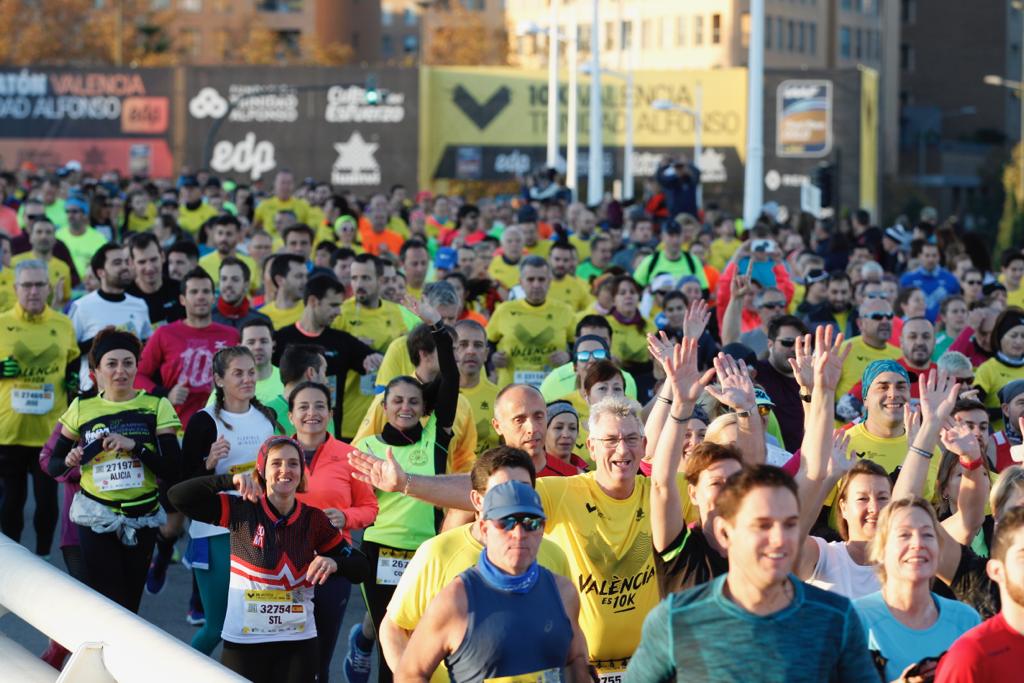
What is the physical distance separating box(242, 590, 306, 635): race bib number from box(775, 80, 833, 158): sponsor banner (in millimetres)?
49035

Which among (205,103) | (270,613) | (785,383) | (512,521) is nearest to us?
(512,521)

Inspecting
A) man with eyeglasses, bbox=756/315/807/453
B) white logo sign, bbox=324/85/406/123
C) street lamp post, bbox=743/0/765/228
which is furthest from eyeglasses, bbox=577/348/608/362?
white logo sign, bbox=324/85/406/123

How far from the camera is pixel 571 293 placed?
609 inches

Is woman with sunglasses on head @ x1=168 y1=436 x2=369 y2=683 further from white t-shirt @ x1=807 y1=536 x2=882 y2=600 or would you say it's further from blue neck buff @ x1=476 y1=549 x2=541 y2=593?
white t-shirt @ x1=807 y1=536 x2=882 y2=600

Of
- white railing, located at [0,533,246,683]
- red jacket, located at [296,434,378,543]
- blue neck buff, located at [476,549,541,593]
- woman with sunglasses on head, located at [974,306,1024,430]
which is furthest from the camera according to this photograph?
woman with sunglasses on head, located at [974,306,1024,430]

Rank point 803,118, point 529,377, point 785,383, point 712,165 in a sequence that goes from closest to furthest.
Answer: point 785,383
point 529,377
point 803,118
point 712,165

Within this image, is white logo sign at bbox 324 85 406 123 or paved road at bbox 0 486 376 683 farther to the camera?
white logo sign at bbox 324 85 406 123

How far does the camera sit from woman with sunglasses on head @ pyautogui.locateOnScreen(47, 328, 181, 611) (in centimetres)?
851

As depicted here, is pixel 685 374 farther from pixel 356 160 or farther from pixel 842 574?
pixel 356 160

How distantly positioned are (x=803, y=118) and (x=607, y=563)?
49.8 metres

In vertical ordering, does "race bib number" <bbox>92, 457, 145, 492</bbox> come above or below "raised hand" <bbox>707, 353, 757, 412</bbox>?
below

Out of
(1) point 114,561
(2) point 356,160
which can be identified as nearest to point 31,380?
(1) point 114,561

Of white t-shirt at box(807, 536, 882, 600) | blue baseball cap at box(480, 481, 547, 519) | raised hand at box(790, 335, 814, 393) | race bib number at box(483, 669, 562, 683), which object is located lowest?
race bib number at box(483, 669, 562, 683)

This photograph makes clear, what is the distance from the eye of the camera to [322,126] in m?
52.9
